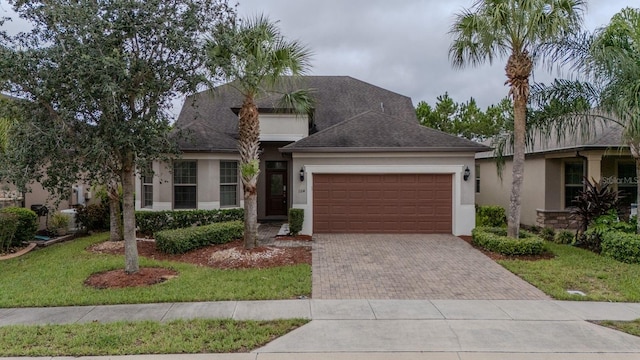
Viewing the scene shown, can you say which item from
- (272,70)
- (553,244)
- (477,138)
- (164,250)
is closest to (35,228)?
(164,250)

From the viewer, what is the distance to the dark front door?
16922 mm

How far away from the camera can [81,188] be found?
17.1m

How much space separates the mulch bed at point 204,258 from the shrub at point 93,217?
3666mm

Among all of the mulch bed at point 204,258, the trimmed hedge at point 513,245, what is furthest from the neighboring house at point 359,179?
the mulch bed at point 204,258

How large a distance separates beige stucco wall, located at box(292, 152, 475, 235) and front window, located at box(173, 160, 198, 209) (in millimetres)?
3675

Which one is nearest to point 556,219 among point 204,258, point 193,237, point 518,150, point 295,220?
point 518,150

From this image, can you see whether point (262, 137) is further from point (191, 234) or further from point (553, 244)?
point (553, 244)

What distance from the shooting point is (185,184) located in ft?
44.2

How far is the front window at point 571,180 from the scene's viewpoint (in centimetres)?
1381

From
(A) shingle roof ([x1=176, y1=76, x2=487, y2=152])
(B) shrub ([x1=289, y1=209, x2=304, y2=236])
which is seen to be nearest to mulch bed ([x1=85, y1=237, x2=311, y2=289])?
(B) shrub ([x1=289, y1=209, x2=304, y2=236])

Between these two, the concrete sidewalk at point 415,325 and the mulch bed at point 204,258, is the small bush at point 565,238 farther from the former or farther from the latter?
the mulch bed at point 204,258

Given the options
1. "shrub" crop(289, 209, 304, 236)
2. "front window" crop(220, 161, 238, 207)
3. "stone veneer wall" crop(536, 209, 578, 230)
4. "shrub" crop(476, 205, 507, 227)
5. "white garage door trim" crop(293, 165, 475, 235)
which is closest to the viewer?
"shrub" crop(289, 209, 304, 236)

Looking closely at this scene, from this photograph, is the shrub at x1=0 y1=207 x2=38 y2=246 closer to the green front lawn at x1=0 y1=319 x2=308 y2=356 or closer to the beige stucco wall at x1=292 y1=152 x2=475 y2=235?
the green front lawn at x1=0 y1=319 x2=308 y2=356

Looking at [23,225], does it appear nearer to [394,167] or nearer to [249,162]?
[249,162]
